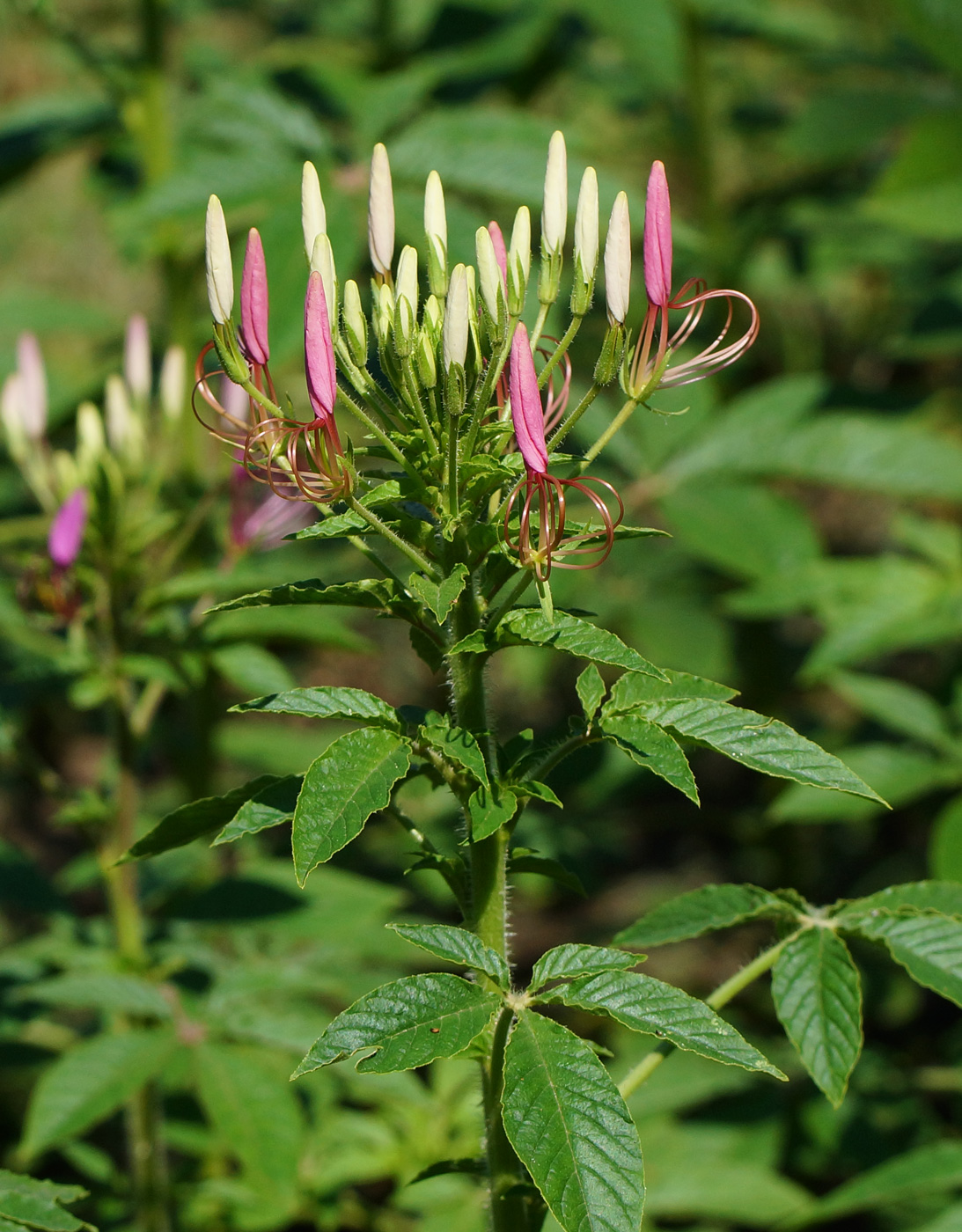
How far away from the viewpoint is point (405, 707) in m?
1.26

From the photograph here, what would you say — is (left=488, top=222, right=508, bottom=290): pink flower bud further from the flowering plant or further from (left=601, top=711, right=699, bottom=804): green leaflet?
(left=601, top=711, right=699, bottom=804): green leaflet

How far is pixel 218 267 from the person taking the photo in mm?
1164

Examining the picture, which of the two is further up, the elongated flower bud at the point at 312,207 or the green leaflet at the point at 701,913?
the elongated flower bud at the point at 312,207

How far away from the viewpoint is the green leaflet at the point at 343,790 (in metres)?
1.00

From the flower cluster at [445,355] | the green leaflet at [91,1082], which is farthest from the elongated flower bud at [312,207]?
the green leaflet at [91,1082]

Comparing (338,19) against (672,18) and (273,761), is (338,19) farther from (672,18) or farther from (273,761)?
(273,761)

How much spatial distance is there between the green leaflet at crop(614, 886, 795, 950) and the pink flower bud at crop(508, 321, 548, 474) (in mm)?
575

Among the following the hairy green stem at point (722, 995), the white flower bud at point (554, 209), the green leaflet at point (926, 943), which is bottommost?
the hairy green stem at point (722, 995)

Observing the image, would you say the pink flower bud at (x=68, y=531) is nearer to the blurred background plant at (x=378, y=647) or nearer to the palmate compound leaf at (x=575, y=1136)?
the blurred background plant at (x=378, y=647)

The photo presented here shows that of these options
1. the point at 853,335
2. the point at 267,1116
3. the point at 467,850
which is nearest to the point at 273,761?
the point at 267,1116

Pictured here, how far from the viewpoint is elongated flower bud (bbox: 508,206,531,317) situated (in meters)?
1.18

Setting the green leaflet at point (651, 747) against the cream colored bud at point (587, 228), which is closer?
the green leaflet at point (651, 747)

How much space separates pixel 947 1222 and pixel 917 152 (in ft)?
6.64

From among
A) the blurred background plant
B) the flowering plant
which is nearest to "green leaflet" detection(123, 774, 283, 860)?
the flowering plant
